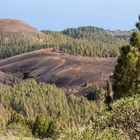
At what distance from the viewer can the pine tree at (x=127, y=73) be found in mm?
37969

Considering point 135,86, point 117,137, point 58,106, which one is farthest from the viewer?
point 58,106

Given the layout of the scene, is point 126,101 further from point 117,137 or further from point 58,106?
point 58,106

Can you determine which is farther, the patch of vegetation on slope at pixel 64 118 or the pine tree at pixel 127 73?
the pine tree at pixel 127 73

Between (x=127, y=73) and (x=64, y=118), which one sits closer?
(x=127, y=73)

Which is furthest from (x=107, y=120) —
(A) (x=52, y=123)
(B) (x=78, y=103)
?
(B) (x=78, y=103)

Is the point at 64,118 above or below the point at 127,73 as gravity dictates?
below

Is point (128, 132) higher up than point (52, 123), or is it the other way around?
point (128, 132)

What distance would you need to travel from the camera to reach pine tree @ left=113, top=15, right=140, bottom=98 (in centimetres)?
3797

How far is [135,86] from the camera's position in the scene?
124ft

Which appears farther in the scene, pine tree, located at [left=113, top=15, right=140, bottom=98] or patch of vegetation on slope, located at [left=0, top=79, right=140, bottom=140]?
pine tree, located at [left=113, top=15, right=140, bottom=98]

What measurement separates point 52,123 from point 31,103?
81661mm

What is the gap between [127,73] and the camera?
126 ft

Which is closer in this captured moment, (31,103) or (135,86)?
(135,86)

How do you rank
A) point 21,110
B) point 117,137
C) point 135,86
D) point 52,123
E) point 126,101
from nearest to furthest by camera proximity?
point 117,137, point 126,101, point 135,86, point 52,123, point 21,110
